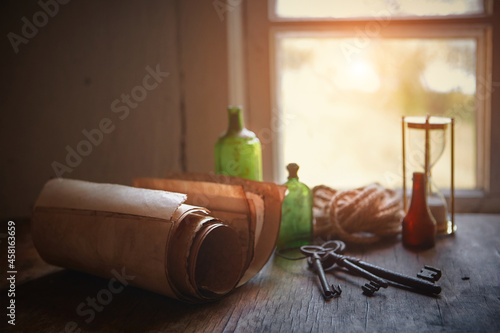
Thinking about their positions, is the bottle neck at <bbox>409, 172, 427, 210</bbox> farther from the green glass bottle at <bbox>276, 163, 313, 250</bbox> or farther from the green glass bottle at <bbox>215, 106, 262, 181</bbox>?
the green glass bottle at <bbox>215, 106, 262, 181</bbox>

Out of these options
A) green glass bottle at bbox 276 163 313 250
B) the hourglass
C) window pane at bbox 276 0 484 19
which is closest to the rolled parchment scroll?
green glass bottle at bbox 276 163 313 250

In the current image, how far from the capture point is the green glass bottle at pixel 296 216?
1431 millimetres

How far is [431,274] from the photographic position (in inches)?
45.8

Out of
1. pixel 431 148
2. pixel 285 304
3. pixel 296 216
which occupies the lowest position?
pixel 285 304

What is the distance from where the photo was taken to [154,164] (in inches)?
69.9

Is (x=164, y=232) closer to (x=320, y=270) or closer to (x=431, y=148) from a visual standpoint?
(x=320, y=270)

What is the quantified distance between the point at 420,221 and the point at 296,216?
0.33 metres

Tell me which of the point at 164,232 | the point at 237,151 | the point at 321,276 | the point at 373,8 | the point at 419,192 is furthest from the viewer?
the point at 373,8

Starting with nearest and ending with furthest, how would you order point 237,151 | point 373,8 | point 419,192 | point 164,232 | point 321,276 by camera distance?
1. point 164,232
2. point 321,276
3. point 419,192
4. point 237,151
5. point 373,8

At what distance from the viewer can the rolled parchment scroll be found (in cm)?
104

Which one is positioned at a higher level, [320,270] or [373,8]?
[373,8]

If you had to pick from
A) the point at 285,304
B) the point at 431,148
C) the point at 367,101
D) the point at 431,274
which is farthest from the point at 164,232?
the point at 367,101

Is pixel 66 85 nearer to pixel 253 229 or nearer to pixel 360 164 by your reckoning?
pixel 253 229

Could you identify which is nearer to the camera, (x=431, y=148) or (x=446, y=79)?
(x=431, y=148)
